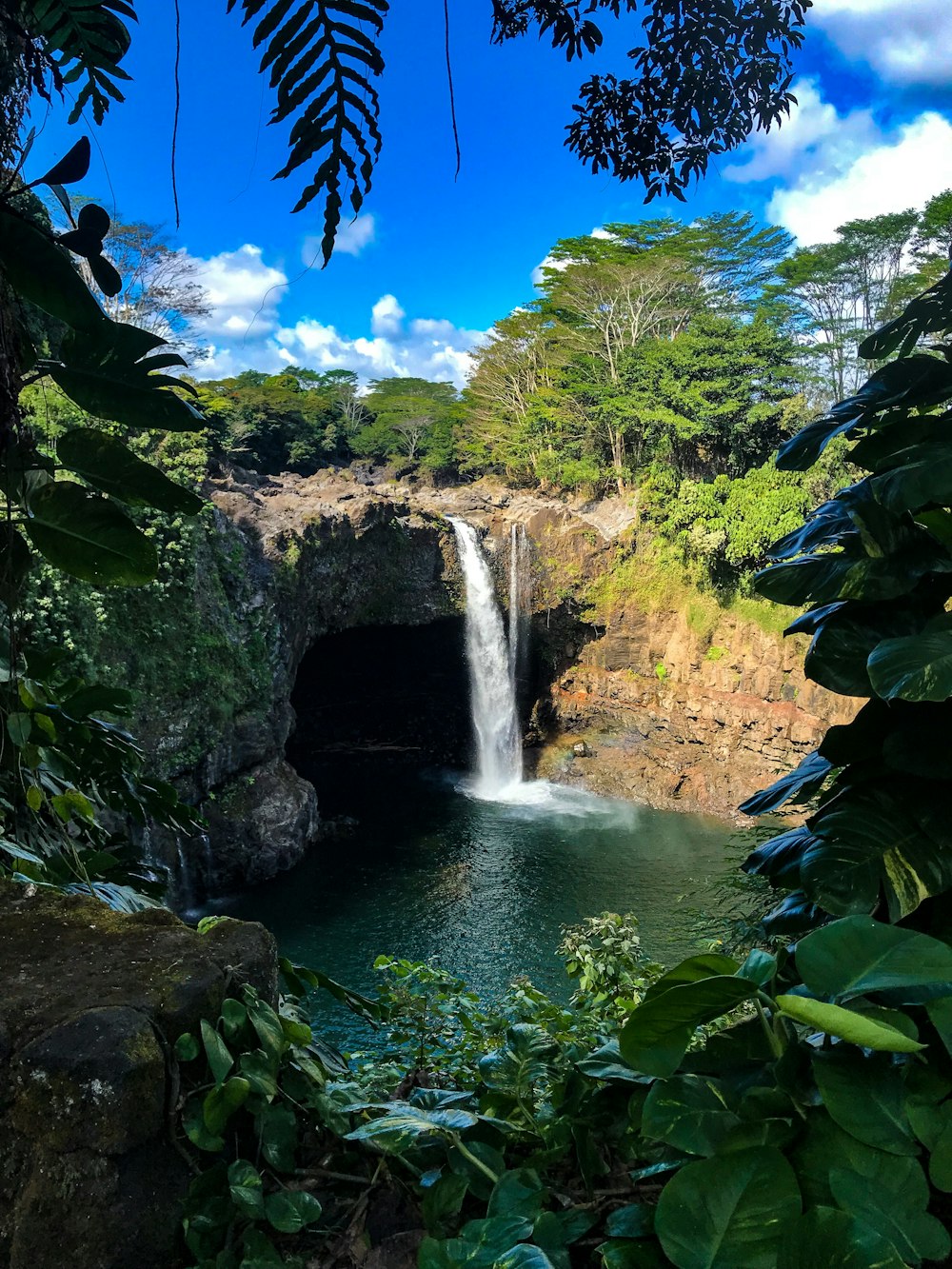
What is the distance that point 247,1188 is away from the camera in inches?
35.7

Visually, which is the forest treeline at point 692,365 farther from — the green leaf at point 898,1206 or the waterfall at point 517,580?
the green leaf at point 898,1206

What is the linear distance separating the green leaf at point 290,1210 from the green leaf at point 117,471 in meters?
0.96

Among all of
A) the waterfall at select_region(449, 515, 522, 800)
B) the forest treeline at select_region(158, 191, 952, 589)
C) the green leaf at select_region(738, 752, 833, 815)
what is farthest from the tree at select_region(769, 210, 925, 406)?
the green leaf at select_region(738, 752, 833, 815)

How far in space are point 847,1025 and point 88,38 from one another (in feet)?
4.86

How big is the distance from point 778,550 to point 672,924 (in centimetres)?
874

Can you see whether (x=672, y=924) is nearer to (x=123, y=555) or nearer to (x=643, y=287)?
(x=123, y=555)

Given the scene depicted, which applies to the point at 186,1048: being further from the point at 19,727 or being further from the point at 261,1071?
the point at 19,727

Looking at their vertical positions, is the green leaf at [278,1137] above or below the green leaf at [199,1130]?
below

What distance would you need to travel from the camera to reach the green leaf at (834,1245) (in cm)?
67

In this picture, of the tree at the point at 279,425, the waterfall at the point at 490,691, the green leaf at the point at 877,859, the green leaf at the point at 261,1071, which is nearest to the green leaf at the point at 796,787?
the green leaf at the point at 877,859

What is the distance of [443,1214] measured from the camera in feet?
2.98

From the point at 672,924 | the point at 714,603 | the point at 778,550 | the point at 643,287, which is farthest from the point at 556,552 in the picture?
the point at 778,550

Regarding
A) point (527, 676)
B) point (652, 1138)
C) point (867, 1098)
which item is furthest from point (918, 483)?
point (527, 676)

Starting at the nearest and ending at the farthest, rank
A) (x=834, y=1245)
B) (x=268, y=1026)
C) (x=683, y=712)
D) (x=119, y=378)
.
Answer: (x=834, y=1245), (x=268, y=1026), (x=119, y=378), (x=683, y=712)
